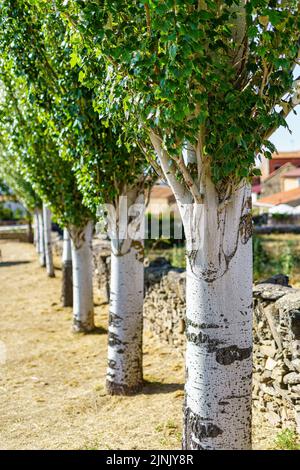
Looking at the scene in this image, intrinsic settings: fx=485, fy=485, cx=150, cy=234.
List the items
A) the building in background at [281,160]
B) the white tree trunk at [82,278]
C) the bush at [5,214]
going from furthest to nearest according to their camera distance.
Answer: the bush at [5,214]
the building in background at [281,160]
the white tree trunk at [82,278]

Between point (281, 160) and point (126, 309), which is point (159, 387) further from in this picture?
point (281, 160)

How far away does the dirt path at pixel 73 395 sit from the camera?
5.03 metres

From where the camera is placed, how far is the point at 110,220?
20.1 ft

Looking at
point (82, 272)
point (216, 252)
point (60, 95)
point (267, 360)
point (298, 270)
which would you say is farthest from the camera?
point (298, 270)

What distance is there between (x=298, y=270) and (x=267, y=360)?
7.07 m

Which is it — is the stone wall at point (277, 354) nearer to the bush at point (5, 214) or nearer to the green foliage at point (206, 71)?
the green foliage at point (206, 71)

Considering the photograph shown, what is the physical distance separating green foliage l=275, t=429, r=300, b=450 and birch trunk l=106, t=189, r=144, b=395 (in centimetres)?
210

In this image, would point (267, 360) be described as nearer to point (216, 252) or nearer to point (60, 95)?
point (216, 252)

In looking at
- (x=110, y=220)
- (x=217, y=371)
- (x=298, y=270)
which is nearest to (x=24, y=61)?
(x=110, y=220)

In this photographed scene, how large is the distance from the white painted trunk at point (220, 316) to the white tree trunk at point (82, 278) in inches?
222

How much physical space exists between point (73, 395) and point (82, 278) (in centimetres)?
308

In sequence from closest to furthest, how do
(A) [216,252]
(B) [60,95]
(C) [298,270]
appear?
(A) [216,252] < (B) [60,95] < (C) [298,270]

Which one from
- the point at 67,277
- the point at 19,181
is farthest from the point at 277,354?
the point at 19,181

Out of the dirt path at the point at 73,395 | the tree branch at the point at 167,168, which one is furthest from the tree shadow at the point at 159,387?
the tree branch at the point at 167,168
